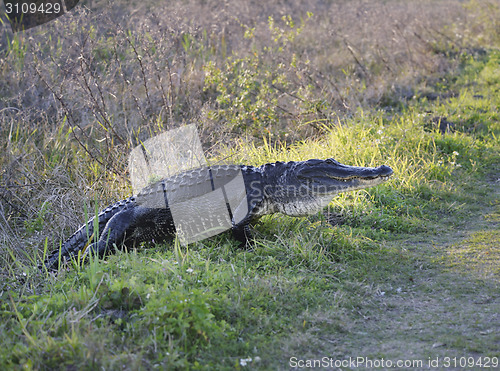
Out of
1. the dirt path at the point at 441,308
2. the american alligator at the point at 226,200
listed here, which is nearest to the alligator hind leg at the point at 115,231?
the american alligator at the point at 226,200

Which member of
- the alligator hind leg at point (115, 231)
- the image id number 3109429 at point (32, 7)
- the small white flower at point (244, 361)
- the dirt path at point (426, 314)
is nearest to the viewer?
the small white flower at point (244, 361)

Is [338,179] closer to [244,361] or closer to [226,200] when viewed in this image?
[226,200]

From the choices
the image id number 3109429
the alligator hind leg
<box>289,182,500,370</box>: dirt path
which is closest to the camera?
<box>289,182,500,370</box>: dirt path

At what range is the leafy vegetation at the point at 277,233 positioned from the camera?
9.38 ft

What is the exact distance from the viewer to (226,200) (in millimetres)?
4340

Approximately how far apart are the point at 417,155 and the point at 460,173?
548 millimetres

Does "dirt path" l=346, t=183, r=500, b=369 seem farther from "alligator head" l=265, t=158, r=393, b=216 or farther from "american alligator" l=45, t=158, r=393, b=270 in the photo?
"american alligator" l=45, t=158, r=393, b=270

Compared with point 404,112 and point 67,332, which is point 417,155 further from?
point 67,332

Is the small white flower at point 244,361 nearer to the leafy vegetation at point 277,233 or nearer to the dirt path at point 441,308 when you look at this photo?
the leafy vegetation at point 277,233

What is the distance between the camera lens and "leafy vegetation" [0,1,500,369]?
286 centimetres

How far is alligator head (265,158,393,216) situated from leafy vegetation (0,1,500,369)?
280mm

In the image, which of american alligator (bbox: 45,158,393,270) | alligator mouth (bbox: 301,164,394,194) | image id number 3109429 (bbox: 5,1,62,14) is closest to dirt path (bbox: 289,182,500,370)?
alligator mouth (bbox: 301,164,394,194)

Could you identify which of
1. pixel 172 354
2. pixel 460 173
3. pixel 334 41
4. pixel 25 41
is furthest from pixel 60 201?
pixel 334 41

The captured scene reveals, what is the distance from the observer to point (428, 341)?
2984 millimetres
